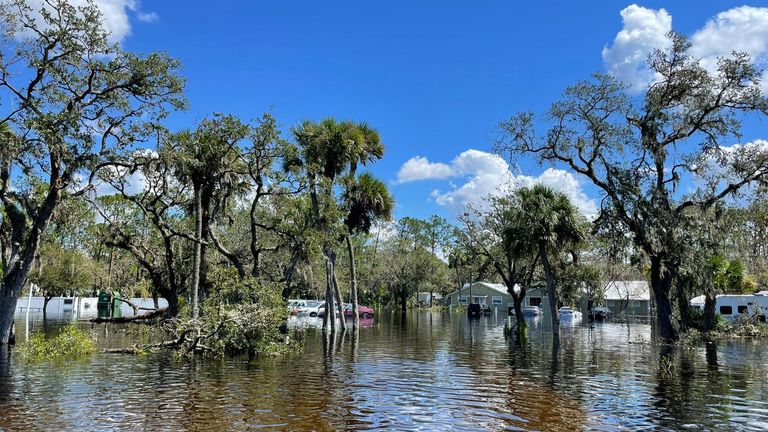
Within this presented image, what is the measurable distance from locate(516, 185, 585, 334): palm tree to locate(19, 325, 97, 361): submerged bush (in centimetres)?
2105

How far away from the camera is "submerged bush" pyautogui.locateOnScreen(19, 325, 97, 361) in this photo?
59.9 ft

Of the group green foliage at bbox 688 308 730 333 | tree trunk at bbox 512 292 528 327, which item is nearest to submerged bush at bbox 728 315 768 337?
green foliage at bbox 688 308 730 333

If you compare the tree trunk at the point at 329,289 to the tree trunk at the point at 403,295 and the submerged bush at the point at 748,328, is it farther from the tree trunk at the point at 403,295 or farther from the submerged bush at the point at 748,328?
the tree trunk at the point at 403,295

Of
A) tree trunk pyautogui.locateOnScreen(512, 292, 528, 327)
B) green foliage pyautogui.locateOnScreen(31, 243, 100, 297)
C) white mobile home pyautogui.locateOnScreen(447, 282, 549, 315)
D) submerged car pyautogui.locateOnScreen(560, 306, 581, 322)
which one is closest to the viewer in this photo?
tree trunk pyautogui.locateOnScreen(512, 292, 528, 327)

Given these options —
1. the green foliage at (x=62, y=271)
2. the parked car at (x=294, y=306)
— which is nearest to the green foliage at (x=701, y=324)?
the parked car at (x=294, y=306)

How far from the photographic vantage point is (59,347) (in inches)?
749

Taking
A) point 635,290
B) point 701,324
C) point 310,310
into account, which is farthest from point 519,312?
point 635,290

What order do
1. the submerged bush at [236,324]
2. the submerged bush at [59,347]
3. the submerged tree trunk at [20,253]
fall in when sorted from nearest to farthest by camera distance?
the submerged bush at [59,347]
the submerged bush at [236,324]
the submerged tree trunk at [20,253]

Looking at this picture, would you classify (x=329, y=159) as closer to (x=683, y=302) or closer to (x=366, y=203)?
(x=366, y=203)

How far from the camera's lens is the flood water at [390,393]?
412 inches

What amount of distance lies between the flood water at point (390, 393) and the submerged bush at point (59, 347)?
58 centimetres

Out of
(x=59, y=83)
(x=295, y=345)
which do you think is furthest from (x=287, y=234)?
(x=59, y=83)

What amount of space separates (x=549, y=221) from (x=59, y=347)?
22601 mm

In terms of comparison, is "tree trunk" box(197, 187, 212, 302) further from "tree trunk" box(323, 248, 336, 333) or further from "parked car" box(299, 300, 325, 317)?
"parked car" box(299, 300, 325, 317)
